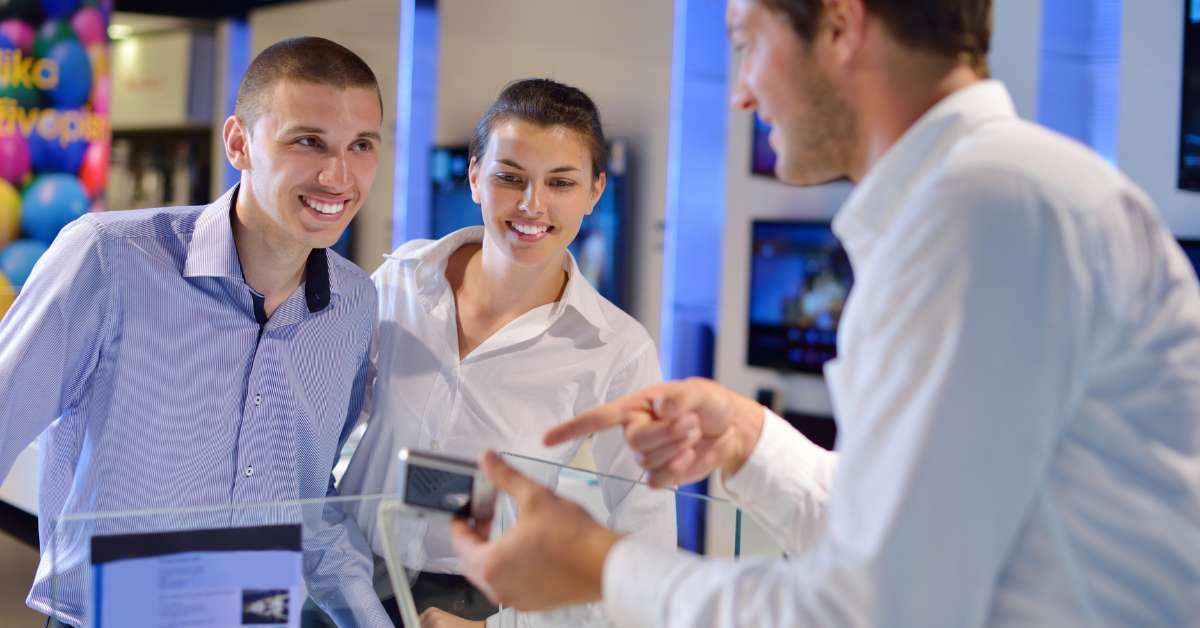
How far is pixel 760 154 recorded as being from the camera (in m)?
5.52

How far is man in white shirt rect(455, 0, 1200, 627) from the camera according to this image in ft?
2.85

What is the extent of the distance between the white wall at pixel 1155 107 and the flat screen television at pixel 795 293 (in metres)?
1.49

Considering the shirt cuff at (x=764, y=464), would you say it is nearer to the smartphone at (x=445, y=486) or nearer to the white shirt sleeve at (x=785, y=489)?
the white shirt sleeve at (x=785, y=489)

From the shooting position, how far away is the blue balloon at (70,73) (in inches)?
200

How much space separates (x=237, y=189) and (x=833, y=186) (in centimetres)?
372

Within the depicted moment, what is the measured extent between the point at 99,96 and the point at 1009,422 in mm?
5247

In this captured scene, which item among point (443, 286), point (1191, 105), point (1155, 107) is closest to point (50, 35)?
point (443, 286)

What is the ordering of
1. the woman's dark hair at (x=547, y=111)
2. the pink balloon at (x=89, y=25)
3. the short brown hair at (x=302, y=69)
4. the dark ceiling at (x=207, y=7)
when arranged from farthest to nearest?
the dark ceiling at (x=207, y=7) < the pink balloon at (x=89, y=25) < the woman's dark hair at (x=547, y=111) < the short brown hair at (x=302, y=69)

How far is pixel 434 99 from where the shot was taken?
6.86 m

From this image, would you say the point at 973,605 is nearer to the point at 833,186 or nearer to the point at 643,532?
the point at 643,532

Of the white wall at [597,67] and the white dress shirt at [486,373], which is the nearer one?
the white dress shirt at [486,373]

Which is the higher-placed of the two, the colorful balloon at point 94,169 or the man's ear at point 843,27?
the colorful balloon at point 94,169

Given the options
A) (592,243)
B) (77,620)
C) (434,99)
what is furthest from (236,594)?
(434,99)

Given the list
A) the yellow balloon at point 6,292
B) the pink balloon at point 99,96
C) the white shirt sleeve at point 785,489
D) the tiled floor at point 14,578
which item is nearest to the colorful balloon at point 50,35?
the pink balloon at point 99,96
